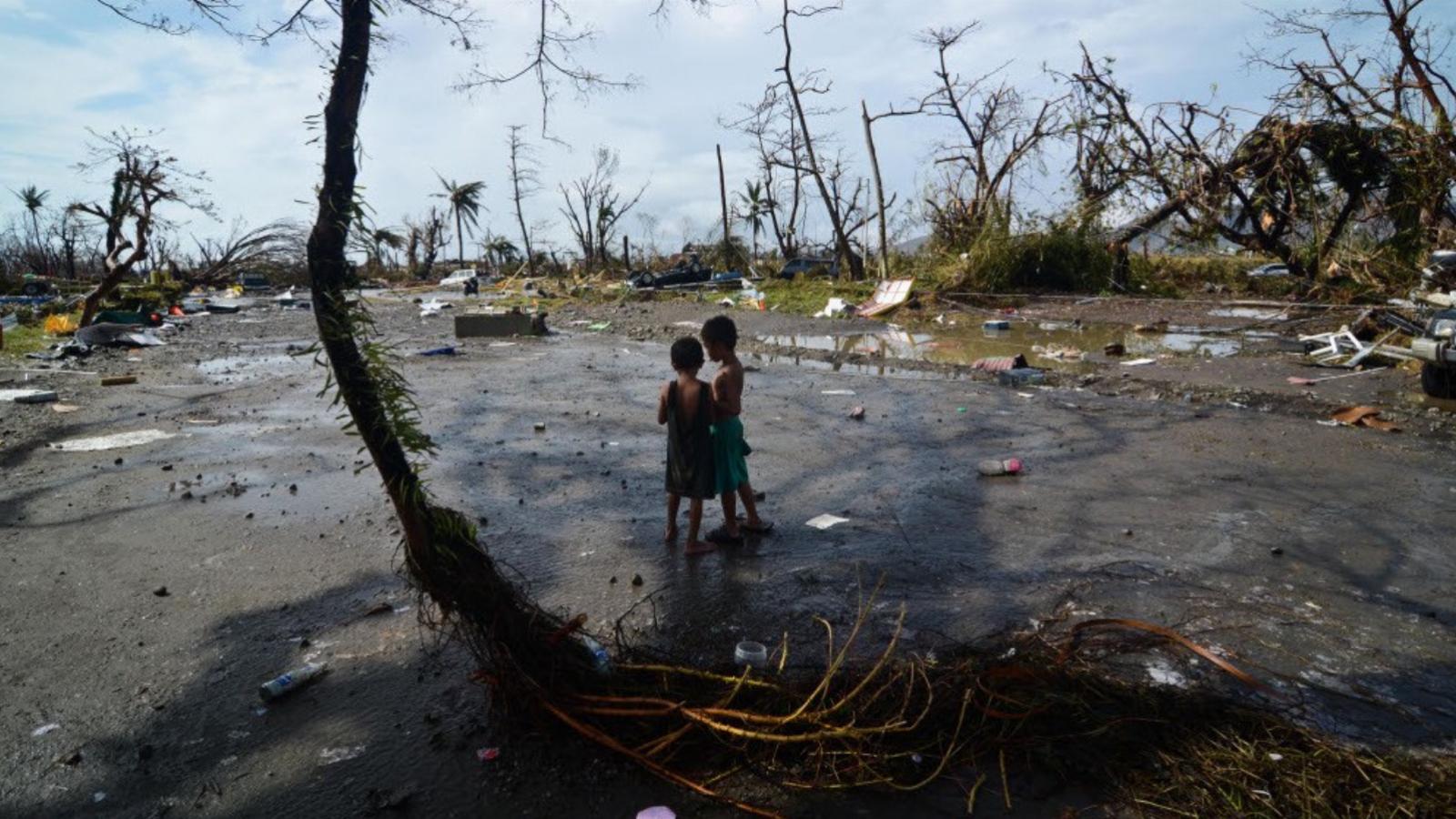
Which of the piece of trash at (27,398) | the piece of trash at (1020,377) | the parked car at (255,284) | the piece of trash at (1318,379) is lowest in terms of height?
the piece of trash at (1318,379)

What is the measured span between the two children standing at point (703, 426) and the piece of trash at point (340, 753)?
1.69 meters

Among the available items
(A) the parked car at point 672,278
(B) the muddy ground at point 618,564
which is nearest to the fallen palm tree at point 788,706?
(B) the muddy ground at point 618,564

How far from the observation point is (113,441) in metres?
6.08

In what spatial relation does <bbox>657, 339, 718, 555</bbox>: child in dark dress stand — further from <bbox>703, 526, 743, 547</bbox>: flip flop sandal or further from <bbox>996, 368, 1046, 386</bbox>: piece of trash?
<bbox>996, 368, 1046, 386</bbox>: piece of trash

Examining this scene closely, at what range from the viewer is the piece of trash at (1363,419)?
596cm

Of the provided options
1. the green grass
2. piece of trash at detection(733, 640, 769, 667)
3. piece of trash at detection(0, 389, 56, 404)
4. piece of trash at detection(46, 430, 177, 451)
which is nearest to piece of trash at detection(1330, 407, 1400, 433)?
piece of trash at detection(733, 640, 769, 667)

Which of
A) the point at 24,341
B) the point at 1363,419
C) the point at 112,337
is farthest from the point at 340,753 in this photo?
the point at 24,341

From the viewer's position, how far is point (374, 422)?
2326mm

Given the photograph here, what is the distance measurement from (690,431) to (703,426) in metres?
0.07

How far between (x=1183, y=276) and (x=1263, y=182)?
3.82 metres

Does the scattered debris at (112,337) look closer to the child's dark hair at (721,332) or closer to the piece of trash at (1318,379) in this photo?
the child's dark hair at (721,332)

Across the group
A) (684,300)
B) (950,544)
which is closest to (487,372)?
(950,544)

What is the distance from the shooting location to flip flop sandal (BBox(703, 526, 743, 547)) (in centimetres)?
390

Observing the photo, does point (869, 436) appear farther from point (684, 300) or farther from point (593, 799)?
point (684, 300)
